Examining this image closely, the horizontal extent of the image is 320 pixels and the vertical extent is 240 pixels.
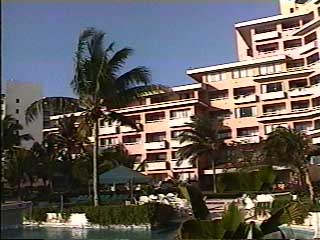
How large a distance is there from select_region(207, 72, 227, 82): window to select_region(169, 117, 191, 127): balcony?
5.67m

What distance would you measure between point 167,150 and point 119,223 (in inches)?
1296

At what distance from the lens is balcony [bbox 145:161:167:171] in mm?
51031

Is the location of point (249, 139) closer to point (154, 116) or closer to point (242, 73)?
point (242, 73)

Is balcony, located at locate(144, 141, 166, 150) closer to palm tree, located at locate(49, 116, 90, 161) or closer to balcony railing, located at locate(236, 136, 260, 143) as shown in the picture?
balcony railing, located at locate(236, 136, 260, 143)

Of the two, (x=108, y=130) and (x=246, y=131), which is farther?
(x=108, y=130)

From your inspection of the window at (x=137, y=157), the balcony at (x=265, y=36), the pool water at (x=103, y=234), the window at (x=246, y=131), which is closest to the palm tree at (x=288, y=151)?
the pool water at (x=103, y=234)

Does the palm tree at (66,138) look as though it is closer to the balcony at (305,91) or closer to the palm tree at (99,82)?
the balcony at (305,91)

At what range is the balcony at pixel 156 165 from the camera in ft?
167

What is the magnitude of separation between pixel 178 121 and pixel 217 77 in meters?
6.40

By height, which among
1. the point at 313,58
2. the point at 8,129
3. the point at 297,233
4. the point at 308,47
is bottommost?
the point at 297,233

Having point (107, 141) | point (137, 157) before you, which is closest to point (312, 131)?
point (137, 157)

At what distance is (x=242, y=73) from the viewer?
52375mm

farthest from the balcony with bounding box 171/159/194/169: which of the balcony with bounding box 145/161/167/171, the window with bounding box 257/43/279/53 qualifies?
the window with bounding box 257/43/279/53

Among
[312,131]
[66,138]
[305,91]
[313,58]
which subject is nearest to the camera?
[66,138]
